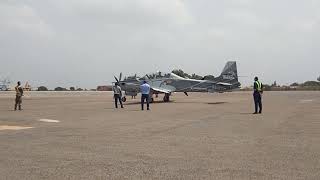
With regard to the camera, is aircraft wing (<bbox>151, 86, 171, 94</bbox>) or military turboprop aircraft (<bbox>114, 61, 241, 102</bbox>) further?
military turboprop aircraft (<bbox>114, 61, 241, 102</bbox>)

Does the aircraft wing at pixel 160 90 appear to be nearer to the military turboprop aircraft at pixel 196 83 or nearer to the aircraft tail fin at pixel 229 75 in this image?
the military turboprop aircraft at pixel 196 83

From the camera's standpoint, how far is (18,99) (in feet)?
93.1

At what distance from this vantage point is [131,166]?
29.2 feet

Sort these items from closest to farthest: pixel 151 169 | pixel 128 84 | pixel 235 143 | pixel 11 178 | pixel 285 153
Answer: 1. pixel 11 178
2. pixel 151 169
3. pixel 285 153
4. pixel 235 143
5. pixel 128 84

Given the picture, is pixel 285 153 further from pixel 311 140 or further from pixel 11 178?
pixel 11 178

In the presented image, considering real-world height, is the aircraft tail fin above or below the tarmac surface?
A: above

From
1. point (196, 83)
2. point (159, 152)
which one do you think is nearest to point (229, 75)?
point (196, 83)

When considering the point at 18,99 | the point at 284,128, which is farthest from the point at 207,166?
the point at 18,99

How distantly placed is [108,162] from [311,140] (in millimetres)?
6068

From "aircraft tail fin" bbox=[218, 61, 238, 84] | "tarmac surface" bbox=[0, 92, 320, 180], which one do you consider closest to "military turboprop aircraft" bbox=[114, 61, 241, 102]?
"aircraft tail fin" bbox=[218, 61, 238, 84]

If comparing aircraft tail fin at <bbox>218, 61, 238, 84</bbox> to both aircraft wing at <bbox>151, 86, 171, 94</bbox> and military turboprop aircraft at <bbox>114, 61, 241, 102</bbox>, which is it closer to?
military turboprop aircraft at <bbox>114, 61, 241, 102</bbox>

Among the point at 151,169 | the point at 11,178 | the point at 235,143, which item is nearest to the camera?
the point at 11,178

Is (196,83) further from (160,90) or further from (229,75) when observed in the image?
(160,90)

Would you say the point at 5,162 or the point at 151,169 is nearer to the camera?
the point at 151,169
